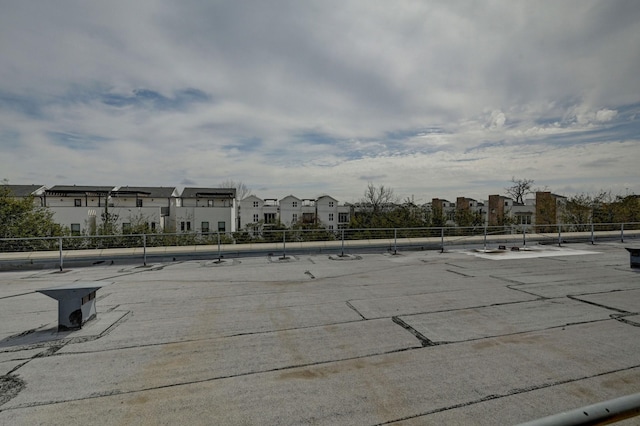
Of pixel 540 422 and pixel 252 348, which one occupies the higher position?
pixel 540 422

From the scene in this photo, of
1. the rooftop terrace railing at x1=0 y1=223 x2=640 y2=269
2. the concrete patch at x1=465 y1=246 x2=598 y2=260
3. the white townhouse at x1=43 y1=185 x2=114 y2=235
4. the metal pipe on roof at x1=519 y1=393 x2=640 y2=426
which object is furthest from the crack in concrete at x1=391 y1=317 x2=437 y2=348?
the white townhouse at x1=43 y1=185 x2=114 y2=235

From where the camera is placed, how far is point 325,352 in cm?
447

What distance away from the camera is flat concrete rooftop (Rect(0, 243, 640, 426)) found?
3227 millimetres

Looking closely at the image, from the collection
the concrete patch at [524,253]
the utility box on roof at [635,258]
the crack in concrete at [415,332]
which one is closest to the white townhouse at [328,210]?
the concrete patch at [524,253]

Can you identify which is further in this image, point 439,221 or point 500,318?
point 439,221

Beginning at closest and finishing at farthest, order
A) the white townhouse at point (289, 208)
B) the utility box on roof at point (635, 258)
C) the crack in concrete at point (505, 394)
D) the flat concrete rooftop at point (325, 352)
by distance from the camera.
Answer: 1. the crack in concrete at point (505, 394)
2. the flat concrete rooftop at point (325, 352)
3. the utility box on roof at point (635, 258)
4. the white townhouse at point (289, 208)

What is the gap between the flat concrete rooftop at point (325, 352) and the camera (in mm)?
3227

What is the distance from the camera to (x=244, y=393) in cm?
349

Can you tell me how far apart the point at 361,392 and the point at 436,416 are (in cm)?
76

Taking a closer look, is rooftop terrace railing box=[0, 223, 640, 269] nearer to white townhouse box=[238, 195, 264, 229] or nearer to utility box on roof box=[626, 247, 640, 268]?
utility box on roof box=[626, 247, 640, 268]

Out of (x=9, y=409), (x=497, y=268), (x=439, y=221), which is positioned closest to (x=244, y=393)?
(x=9, y=409)

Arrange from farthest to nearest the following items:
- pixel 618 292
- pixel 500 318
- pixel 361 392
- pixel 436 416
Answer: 1. pixel 618 292
2. pixel 500 318
3. pixel 361 392
4. pixel 436 416

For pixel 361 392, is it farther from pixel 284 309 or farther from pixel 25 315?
pixel 25 315

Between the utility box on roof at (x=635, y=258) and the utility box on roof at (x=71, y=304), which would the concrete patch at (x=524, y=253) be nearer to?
the utility box on roof at (x=635, y=258)
